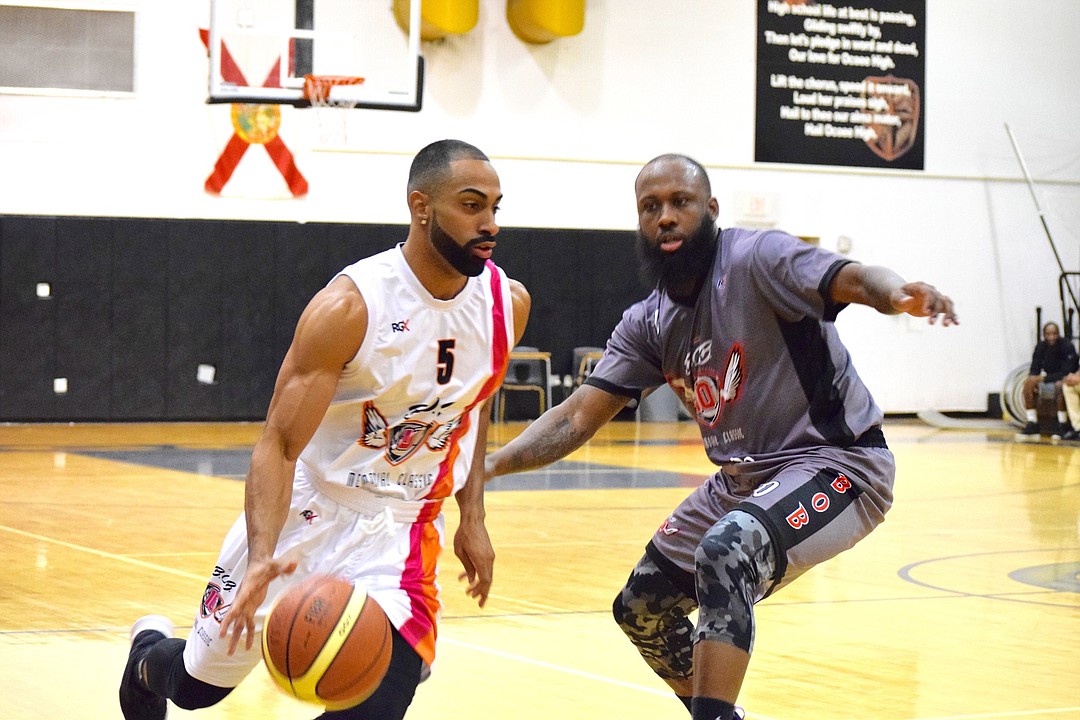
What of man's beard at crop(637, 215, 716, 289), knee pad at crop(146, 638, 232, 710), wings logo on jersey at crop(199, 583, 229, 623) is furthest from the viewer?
man's beard at crop(637, 215, 716, 289)

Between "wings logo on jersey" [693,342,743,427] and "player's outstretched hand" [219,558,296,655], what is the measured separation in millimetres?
1506

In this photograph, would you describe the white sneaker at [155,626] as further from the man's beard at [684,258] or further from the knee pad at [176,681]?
the man's beard at [684,258]

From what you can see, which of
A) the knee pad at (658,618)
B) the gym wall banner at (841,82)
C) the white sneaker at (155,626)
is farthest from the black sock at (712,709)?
the gym wall banner at (841,82)

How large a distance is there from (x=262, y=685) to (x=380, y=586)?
188cm

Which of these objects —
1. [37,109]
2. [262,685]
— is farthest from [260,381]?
[262,685]

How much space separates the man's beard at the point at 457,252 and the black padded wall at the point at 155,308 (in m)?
15.5

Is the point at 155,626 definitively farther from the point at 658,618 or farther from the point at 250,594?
the point at 658,618

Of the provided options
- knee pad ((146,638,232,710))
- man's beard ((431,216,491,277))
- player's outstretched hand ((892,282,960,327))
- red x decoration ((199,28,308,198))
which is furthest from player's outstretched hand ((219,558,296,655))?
red x decoration ((199,28,308,198))

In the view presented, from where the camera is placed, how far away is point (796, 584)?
7.85 metres

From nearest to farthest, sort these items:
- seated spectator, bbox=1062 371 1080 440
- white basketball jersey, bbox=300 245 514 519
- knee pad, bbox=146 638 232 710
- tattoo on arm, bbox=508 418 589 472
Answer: white basketball jersey, bbox=300 245 514 519
knee pad, bbox=146 638 232 710
tattoo on arm, bbox=508 418 589 472
seated spectator, bbox=1062 371 1080 440

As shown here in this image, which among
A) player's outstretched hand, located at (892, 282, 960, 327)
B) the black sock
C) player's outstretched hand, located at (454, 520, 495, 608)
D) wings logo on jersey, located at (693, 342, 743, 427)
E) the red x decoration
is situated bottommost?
the black sock

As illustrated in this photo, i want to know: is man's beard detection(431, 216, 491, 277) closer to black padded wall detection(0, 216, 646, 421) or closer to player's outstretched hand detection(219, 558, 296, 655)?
player's outstretched hand detection(219, 558, 296, 655)

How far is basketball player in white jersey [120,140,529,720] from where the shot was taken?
143 inches

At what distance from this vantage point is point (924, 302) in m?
3.71
